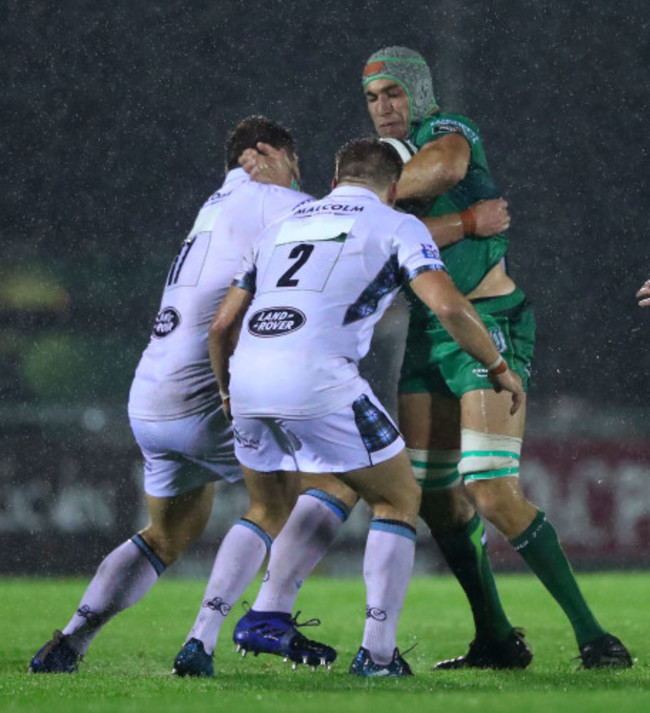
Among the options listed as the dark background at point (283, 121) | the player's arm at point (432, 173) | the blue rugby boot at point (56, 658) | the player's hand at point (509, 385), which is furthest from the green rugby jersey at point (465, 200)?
the dark background at point (283, 121)

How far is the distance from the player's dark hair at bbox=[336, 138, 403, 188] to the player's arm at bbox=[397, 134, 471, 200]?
1.79ft

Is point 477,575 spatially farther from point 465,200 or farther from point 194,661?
point 465,200

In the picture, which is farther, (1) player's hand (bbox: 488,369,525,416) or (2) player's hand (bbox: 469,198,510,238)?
(2) player's hand (bbox: 469,198,510,238)

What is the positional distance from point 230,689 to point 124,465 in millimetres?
6935

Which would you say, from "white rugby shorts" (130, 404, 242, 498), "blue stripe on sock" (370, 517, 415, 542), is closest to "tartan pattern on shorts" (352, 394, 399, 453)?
"blue stripe on sock" (370, 517, 415, 542)

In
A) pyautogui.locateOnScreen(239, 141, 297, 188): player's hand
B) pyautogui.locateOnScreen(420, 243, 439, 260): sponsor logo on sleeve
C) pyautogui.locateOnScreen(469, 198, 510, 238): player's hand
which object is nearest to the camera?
pyautogui.locateOnScreen(420, 243, 439, 260): sponsor logo on sleeve

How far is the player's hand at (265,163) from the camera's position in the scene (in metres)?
5.30

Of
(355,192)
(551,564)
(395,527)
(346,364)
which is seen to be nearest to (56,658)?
(395,527)

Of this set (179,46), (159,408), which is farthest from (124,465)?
(179,46)

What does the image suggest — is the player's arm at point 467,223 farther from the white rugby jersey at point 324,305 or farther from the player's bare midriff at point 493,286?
the white rugby jersey at point 324,305

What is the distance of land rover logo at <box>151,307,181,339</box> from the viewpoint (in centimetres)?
514

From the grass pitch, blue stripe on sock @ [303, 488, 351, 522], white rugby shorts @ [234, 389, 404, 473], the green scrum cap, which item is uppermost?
the green scrum cap

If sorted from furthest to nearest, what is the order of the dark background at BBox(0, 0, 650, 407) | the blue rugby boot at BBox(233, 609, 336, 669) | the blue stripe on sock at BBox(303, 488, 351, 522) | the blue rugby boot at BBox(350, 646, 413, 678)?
the dark background at BBox(0, 0, 650, 407), the blue stripe on sock at BBox(303, 488, 351, 522), the blue rugby boot at BBox(233, 609, 336, 669), the blue rugby boot at BBox(350, 646, 413, 678)

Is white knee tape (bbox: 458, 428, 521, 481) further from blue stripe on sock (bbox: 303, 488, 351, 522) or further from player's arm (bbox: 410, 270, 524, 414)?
player's arm (bbox: 410, 270, 524, 414)
